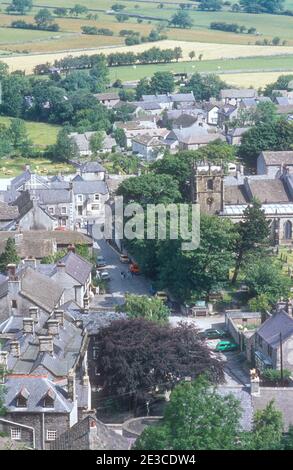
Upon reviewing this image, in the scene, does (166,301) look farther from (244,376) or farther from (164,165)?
(164,165)

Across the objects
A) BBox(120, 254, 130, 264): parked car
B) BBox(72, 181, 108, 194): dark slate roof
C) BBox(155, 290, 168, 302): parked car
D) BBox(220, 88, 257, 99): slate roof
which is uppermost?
BBox(155, 290, 168, 302): parked car

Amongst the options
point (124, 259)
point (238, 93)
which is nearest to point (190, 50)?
point (238, 93)

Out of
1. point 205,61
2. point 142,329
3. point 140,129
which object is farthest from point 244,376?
point 205,61

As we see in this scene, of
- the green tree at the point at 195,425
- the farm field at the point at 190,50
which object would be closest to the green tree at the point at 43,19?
the farm field at the point at 190,50

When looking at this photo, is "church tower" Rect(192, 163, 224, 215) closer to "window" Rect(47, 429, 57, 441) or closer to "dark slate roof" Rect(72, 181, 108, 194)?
"dark slate roof" Rect(72, 181, 108, 194)

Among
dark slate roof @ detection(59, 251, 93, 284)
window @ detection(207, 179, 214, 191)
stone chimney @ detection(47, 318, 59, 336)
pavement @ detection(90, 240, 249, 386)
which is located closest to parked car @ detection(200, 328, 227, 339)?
pavement @ detection(90, 240, 249, 386)

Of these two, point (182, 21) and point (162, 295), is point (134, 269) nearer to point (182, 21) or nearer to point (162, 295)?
point (162, 295)
